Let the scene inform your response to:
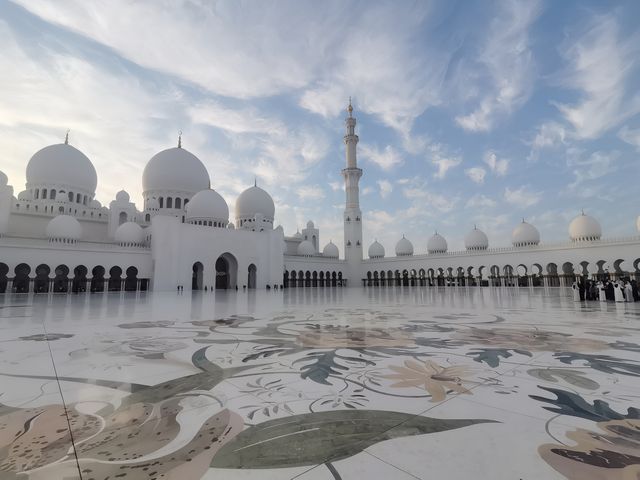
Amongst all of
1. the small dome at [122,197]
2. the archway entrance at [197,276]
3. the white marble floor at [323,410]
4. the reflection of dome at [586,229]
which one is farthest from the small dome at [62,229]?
the reflection of dome at [586,229]

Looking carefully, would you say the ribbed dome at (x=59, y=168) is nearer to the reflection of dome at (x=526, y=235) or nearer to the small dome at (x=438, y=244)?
the small dome at (x=438, y=244)

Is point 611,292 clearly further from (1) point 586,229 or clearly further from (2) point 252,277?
(2) point 252,277

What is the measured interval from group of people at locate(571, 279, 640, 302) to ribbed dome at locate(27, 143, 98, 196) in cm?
3122

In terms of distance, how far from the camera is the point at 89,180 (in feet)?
86.0

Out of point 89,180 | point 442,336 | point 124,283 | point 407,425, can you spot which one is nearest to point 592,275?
point 442,336

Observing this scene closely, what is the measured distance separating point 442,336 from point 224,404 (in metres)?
3.11

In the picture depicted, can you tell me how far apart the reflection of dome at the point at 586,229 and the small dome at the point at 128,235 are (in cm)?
3070

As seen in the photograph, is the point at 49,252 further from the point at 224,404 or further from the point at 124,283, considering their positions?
the point at 224,404

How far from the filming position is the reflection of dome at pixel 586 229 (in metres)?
23.2

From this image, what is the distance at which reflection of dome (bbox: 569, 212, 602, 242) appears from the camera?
2320 centimetres

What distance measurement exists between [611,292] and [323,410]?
512 inches

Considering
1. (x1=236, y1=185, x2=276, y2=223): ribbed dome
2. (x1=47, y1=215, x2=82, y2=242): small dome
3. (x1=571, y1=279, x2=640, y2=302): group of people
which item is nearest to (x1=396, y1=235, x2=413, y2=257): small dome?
(x1=236, y1=185, x2=276, y2=223): ribbed dome

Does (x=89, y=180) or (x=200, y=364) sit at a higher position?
(x=89, y=180)

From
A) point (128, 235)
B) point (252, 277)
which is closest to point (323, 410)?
point (252, 277)
